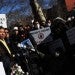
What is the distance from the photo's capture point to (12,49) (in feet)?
43.2

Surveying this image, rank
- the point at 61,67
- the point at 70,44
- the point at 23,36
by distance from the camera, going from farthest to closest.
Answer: the point at 23,36, the point at 70,44, the point at 61,67

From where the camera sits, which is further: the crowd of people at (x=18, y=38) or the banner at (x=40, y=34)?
the banner at (x=40, y=34)

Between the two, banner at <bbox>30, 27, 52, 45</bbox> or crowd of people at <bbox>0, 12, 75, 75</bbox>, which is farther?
banner at <bbox>30, 27, 52, 45</bbox>

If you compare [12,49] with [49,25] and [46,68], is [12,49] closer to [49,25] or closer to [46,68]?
[46,68]

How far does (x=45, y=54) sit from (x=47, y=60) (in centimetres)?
69

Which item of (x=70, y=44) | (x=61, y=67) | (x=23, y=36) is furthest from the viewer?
(x=23, y=36)

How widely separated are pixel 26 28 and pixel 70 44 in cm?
224

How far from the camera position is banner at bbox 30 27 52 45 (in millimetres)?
14266

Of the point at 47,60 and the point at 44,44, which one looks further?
the point at 44,44

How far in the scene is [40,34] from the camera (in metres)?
14.4

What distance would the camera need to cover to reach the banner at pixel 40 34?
1427 centimetres

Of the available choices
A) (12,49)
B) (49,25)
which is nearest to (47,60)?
(12,49)

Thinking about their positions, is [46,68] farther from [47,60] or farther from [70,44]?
[70,44]

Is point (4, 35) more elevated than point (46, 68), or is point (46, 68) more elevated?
point (4, 35)
